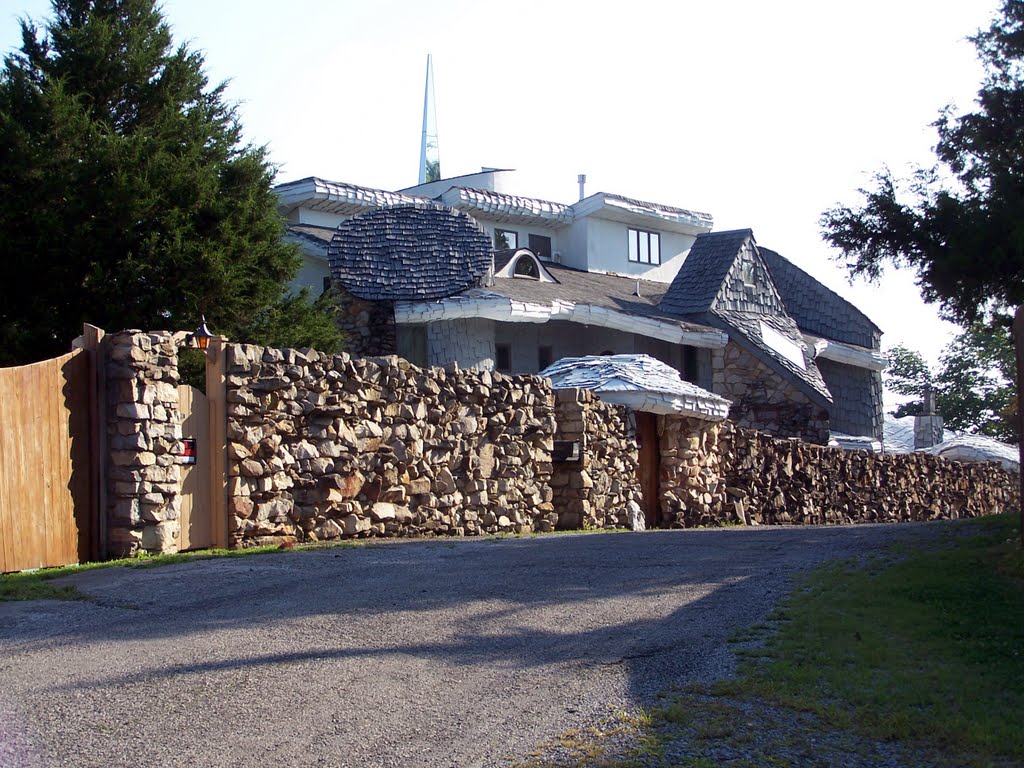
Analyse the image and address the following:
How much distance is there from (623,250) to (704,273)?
466 cm

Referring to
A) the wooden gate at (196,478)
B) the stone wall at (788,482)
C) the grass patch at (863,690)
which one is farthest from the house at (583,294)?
the grass patch at (863,690)

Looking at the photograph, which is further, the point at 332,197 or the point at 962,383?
the point at 962,383

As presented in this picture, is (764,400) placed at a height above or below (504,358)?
below

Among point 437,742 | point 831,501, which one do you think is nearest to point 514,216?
point 831,501

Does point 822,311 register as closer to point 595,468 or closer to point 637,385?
point 637,385

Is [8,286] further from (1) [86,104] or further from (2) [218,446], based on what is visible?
(2) [218,446]

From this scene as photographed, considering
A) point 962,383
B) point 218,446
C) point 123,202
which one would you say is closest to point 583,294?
point 123,202

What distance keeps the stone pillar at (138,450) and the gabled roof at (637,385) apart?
8.33 meters

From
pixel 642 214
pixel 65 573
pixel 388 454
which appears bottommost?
pixel 65 573

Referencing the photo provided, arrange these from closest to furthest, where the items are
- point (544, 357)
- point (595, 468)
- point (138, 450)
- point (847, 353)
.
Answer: point (138, 450)
point (595, 468)
point (544, 357)
point (847, 353)

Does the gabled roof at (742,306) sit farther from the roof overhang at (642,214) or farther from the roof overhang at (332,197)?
the roof overhang at (332,197)

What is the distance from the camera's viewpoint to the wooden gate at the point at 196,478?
1185 centimetres

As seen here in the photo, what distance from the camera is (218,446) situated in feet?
40.1

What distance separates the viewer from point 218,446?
12.2m
